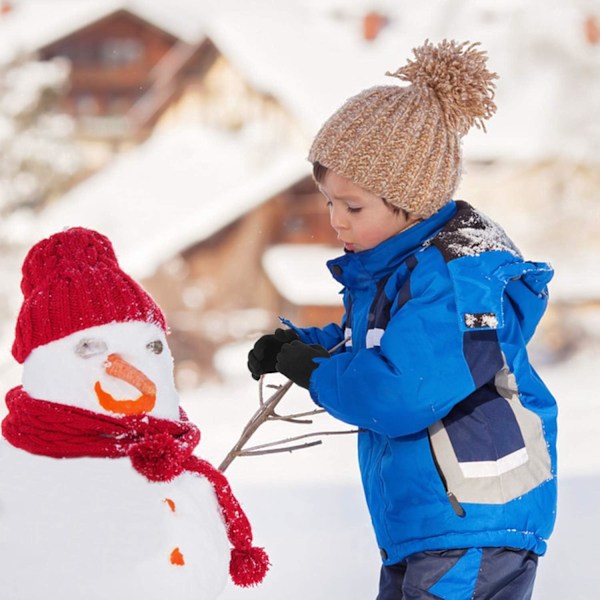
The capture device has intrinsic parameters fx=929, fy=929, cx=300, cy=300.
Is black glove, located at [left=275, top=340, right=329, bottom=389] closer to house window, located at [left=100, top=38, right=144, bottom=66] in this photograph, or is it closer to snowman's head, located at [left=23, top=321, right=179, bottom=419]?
snowman's head, located at [left=23, top=321, right=179, bottom=419]

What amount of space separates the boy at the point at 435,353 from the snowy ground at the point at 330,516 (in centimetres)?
125

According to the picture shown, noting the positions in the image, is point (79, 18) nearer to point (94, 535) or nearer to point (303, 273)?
point (303, 273)

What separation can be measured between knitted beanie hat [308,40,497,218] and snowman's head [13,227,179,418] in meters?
0.47

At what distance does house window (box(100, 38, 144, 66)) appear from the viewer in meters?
17.4

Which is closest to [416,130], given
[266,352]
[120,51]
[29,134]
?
[266,352]

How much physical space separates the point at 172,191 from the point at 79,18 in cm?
496

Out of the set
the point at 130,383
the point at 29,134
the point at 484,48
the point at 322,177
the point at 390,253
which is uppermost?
the point at 484,48

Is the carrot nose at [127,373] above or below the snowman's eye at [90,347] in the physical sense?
below

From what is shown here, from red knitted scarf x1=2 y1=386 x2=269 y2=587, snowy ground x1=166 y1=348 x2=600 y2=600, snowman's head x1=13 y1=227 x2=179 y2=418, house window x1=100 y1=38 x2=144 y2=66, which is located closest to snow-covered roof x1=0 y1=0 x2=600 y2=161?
house window x1=100 y1=38 x2=144 y2=66

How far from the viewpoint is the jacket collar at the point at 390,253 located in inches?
64.7

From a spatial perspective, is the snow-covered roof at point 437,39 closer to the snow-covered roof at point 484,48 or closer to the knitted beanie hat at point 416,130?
the snow-covered roof at point 484,48

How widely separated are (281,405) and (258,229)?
23.1 feet

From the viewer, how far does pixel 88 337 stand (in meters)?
1.38

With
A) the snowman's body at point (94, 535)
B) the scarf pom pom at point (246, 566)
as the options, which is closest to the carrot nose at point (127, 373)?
the snowman's body at point (94, 535)
